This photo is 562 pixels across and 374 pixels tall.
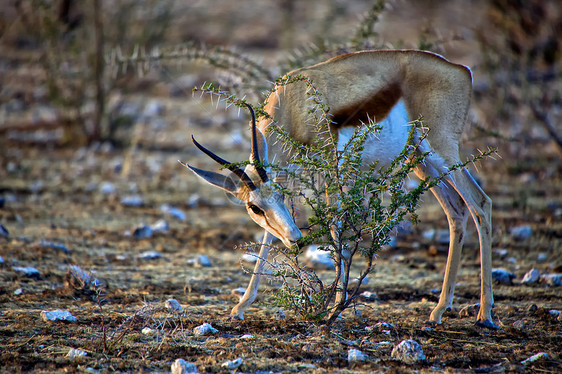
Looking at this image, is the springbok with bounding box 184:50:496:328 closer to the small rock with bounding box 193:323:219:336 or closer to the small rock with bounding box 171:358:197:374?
the small rock with bounding box 193:323:219:336

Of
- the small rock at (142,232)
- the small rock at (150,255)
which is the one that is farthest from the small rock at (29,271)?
the small rock at (142,232)

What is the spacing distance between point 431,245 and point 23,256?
4.22m

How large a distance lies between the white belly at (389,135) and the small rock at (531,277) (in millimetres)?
1717

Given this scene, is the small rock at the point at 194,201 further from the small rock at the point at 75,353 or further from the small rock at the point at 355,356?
the small rock at the point at 355,356

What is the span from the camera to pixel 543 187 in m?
9.07

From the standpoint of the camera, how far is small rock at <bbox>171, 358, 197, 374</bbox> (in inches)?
133

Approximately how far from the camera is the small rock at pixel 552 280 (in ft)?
17.9

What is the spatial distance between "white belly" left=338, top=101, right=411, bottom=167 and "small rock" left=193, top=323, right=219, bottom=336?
184 cm

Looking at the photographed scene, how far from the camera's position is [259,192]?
14.4ft

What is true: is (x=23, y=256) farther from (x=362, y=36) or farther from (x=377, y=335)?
(x=362, y=36)

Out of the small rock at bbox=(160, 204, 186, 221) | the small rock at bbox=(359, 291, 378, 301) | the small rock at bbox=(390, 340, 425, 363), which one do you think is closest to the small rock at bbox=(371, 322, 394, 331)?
the small rock at bbox=(390, 340, 425, 363)

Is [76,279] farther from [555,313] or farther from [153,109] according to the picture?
[153,109]

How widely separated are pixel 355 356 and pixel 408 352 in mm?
329

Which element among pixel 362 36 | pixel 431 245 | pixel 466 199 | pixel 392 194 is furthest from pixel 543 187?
pixel 392 194
